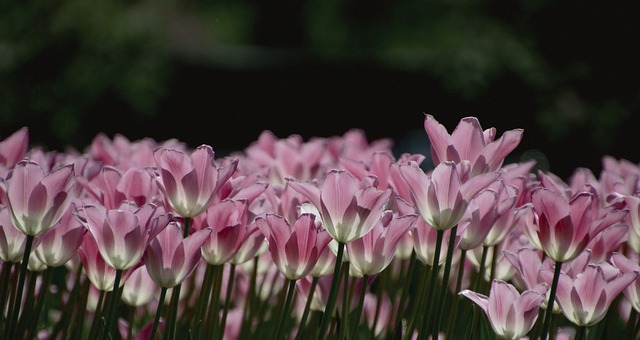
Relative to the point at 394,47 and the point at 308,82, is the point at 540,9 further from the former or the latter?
the point at 394,47

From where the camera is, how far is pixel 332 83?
1231 centimetres

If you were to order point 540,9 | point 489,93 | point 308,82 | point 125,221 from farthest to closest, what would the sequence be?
1. point 308,82
2. point 489,93
3. point 540,9
4. point 125,221

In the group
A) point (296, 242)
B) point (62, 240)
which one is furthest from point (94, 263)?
point (296, 242)

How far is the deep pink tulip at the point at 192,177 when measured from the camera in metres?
1.07

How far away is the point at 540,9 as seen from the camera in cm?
719

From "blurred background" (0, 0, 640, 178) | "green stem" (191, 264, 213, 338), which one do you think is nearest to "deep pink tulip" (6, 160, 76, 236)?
"green stem" (191, 264, 213, 338)

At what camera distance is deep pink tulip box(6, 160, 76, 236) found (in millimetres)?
1015

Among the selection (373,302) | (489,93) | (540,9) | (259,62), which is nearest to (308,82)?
(259,62)

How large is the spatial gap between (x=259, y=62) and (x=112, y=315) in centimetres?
1184

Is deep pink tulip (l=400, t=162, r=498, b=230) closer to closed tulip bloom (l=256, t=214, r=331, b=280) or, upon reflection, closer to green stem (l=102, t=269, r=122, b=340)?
closed tulip bloom (l=256, t=214, r=331, b=280)

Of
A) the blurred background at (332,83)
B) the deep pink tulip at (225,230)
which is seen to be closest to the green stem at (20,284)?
the deep pink tulip at (225,230)

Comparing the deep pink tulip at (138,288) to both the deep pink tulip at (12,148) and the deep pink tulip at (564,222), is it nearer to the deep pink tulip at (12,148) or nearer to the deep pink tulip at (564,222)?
the deep pink tulip at (12,148)

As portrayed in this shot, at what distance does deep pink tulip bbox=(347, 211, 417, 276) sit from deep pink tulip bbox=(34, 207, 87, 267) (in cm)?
34

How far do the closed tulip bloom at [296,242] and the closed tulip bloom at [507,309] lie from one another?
190 millimetres
